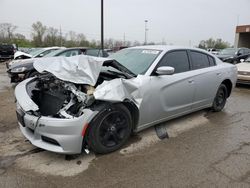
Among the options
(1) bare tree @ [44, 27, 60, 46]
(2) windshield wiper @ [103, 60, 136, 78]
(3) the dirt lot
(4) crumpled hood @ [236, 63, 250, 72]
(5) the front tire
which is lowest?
(3) the dirt lot

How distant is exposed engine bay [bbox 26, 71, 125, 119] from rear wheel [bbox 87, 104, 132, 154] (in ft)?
0.89

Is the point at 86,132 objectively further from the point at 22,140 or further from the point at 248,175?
the point at 248,175

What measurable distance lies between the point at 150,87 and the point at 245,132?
2.18 metres

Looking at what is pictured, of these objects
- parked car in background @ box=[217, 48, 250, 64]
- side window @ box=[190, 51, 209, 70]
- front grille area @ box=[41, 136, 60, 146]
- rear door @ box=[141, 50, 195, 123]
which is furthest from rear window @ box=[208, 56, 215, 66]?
Result: parked car in background @ box=[217, 48, 250, 64]

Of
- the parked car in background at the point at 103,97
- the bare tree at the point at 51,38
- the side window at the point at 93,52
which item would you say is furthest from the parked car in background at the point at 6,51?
the bare tree at the point at 51,38

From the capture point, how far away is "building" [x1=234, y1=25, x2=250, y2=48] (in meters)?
31.1

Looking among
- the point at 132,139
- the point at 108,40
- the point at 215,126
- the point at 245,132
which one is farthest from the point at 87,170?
the point at 108,40

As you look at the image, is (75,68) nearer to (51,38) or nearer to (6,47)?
(6,47)

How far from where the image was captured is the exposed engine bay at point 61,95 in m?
2.71

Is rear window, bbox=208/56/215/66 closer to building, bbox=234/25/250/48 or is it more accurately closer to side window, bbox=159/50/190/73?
side window, bbox=159/50/190/73

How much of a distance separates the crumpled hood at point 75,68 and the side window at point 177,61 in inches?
46.7

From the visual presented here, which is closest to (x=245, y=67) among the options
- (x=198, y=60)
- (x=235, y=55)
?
(x=198, y=60)

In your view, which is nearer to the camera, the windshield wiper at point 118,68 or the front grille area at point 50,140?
the front grille area at point 50,140

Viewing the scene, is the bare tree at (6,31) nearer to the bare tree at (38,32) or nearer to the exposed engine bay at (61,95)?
the bare tree at (38,32)
